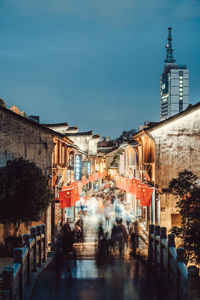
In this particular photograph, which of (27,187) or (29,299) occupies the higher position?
(27,187)

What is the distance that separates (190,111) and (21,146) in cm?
1167

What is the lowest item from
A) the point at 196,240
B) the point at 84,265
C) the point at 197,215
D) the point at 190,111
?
the point at 84,265

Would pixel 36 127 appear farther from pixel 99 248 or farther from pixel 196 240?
pixel 196 240

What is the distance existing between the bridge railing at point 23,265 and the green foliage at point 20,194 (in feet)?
6.66

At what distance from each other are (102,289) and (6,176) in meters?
9.43

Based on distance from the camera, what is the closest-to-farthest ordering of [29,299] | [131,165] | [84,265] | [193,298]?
[193,298] → [29,299] → [84,265] → [131,165]

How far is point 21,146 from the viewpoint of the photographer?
22.2 m

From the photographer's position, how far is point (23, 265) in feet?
36.0

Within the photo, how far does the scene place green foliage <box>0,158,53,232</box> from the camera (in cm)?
1836

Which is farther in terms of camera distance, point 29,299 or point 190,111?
point 190,111

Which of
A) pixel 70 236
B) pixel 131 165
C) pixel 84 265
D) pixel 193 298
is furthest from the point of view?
pixel 131 165

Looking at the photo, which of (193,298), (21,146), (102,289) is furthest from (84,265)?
(21,146)

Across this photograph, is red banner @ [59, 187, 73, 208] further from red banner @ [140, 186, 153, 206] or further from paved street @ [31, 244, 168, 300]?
paved street @ [31, 244, 168, 300]

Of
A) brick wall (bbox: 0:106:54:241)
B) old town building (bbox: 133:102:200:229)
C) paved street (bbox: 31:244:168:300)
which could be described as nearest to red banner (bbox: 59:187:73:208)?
brick wall (bbox: 0:106:54:241)
